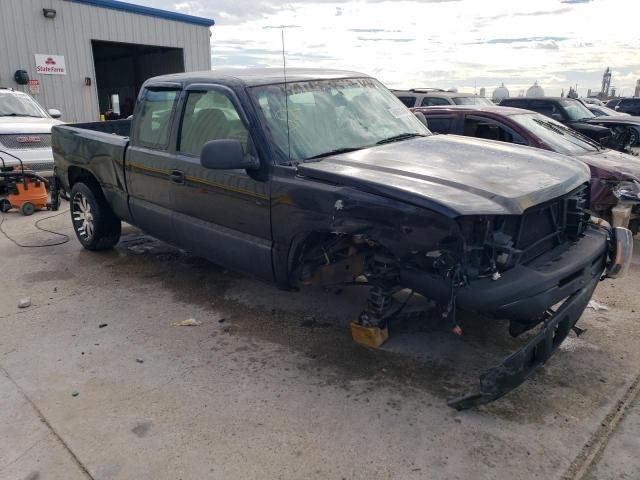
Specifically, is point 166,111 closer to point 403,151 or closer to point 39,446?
point 403,151

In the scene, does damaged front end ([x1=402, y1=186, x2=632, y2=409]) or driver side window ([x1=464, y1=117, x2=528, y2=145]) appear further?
driver side window ([x1=464, y1=117, x2=528, y2=145])

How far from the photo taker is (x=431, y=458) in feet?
8.70

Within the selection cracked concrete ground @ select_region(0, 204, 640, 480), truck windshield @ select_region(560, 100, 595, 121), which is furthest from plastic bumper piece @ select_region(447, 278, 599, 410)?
truck windshield @ select_region(560, 100, 595, 121)

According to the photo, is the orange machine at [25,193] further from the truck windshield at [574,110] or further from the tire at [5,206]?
the truck windshield at [574,110]

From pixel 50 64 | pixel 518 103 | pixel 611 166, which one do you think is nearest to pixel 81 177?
pixel 611 166

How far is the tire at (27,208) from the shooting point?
793 centimetres

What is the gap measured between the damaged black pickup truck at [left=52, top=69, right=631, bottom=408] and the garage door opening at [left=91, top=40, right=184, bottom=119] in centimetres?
1552

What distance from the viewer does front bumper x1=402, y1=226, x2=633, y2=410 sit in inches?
110

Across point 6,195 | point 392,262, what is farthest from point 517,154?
point 6,195

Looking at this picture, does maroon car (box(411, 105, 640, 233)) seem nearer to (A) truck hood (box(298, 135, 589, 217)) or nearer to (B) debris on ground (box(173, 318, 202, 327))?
(A) truck hood (box(298, 135, 589, 217))

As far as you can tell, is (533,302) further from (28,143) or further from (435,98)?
(435,98)

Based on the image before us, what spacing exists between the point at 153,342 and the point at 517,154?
9.93ft

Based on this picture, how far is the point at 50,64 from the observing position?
15.5 metres

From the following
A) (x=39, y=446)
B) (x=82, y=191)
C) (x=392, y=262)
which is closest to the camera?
(x=39, y=446)
